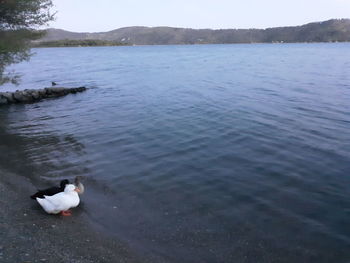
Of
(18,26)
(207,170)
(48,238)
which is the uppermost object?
(18,26)

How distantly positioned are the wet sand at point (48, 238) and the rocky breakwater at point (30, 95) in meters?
25.2

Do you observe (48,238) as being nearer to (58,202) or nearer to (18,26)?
(58,202)

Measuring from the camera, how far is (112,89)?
129 ft

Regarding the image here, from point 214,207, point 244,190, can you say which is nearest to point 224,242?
point 214,207

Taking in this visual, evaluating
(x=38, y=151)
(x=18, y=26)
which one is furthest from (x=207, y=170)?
(x=18, y=26)

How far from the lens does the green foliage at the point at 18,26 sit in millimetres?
22219

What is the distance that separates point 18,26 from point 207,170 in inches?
768

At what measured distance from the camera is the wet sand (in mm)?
6916

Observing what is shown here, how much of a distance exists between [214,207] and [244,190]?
68.8 inches

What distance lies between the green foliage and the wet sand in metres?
16.5

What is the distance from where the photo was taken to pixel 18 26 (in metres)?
23.6

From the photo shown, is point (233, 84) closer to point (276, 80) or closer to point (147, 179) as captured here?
point (276, 80)

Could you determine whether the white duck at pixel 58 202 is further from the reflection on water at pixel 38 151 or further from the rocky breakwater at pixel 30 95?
the rocky breakwater at pixel 30 95

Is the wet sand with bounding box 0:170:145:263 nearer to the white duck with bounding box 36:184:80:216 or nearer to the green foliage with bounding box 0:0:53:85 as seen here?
→ the white duck with bounding box 36:184:80:216
